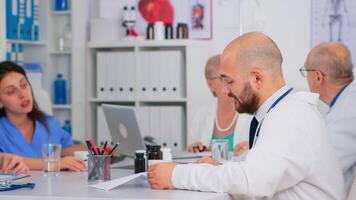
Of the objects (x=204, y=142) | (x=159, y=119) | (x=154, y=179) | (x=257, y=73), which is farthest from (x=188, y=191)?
(x=159, y=119)

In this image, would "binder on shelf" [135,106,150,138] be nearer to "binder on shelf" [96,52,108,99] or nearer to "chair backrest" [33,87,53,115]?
"binder on shelf" [96,52,108,99]

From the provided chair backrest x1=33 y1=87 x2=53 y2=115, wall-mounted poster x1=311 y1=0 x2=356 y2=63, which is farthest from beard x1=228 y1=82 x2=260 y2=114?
wall-mounted poster x1=311 y1=0 x2=356 y2=63

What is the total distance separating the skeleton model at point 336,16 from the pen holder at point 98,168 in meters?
3.39

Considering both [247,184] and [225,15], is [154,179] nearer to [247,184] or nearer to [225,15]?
[247,184]

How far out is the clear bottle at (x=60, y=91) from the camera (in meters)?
6.43

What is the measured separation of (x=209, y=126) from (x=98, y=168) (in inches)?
76.3

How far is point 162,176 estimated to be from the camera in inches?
95.1

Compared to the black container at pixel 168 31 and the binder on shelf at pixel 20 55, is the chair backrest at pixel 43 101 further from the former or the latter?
the black container at pixel 168 31

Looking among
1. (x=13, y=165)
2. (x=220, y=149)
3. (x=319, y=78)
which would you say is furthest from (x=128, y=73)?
(x=13, y=165)

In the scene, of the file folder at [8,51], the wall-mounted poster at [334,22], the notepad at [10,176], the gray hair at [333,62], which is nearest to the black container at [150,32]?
the file folder at [8,51]

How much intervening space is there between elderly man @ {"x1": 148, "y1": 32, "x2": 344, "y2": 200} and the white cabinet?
3267 mm

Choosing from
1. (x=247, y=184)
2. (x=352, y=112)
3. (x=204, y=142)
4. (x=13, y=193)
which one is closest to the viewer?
(x=247, y=184)

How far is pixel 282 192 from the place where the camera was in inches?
94.0

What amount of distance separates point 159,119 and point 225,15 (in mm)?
1035
